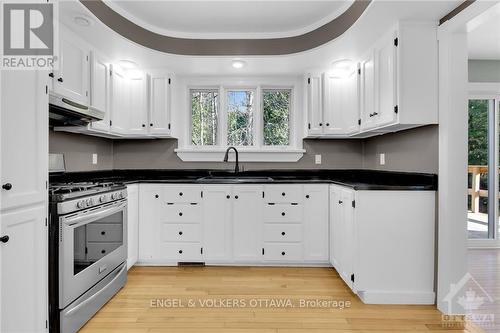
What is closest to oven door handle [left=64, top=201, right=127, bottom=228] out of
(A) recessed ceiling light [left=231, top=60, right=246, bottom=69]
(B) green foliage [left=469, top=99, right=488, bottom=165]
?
(A) recessed ceiling light [left=231, top=60, right=246, bottom=69]

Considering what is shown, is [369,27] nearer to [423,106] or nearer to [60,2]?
[423,106]

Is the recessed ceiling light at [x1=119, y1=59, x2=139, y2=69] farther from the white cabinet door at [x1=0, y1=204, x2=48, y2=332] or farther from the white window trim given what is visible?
the white cabinet door at [x1=0, y1=204, x2=48, y2=332]

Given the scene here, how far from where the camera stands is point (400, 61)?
220cm

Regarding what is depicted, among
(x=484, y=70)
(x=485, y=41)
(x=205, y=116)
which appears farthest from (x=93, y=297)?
(x=484, y=70)

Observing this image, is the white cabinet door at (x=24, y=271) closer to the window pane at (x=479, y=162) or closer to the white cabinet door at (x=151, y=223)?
the white cabinet door at (x=151, y=223)

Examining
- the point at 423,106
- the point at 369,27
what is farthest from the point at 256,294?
the point at 369,27

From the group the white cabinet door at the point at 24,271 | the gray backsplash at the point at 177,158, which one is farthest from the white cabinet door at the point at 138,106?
the white cabinet door at the point at 24,271

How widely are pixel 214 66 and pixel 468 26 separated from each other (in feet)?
7.52

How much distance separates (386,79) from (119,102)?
8.77 ft

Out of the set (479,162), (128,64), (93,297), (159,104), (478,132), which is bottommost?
(93,297)

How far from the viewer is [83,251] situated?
6.42 ft

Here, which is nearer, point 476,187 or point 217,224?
point 217,224

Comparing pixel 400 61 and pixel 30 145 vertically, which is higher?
pixel 400 61

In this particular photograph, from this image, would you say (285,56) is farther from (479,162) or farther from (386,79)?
(479,162)
